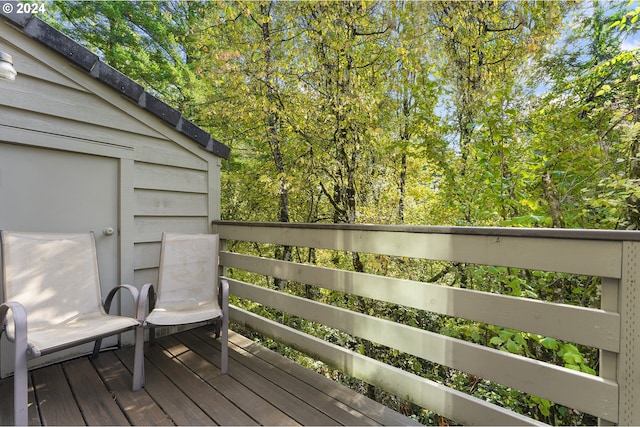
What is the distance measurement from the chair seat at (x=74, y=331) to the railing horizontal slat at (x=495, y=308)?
4.38ft

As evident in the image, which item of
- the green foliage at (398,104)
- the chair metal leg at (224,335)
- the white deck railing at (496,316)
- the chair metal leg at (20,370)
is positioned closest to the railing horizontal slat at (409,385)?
the white deck railing at (496,316)

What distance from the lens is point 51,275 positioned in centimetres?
212

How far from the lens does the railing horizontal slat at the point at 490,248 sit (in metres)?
1.22

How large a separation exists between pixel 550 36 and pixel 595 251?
5.34 meters

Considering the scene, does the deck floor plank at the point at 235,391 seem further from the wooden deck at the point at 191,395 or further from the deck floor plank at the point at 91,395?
the deck floor plank at the point at 91,395

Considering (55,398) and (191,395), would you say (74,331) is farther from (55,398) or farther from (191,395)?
(191,395)

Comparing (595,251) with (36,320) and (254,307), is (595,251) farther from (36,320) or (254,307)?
(254,307)

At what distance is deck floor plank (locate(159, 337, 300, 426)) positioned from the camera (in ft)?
5.61

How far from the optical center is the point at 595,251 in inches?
48.3

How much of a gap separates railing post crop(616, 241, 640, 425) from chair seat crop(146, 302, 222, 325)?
2203 millimetres

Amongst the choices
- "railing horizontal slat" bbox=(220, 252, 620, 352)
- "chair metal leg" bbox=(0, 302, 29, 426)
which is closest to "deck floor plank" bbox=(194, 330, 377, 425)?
"railing horizontal slat" bbox=(220, 252, 620, 352)

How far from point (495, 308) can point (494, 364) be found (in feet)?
0.89

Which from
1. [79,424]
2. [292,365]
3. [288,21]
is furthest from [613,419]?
[288,21]

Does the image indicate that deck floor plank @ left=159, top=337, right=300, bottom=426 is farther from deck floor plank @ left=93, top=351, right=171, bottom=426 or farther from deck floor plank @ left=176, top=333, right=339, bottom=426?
deck floor plank @ left=93, top=351, right=171, bottom=426
